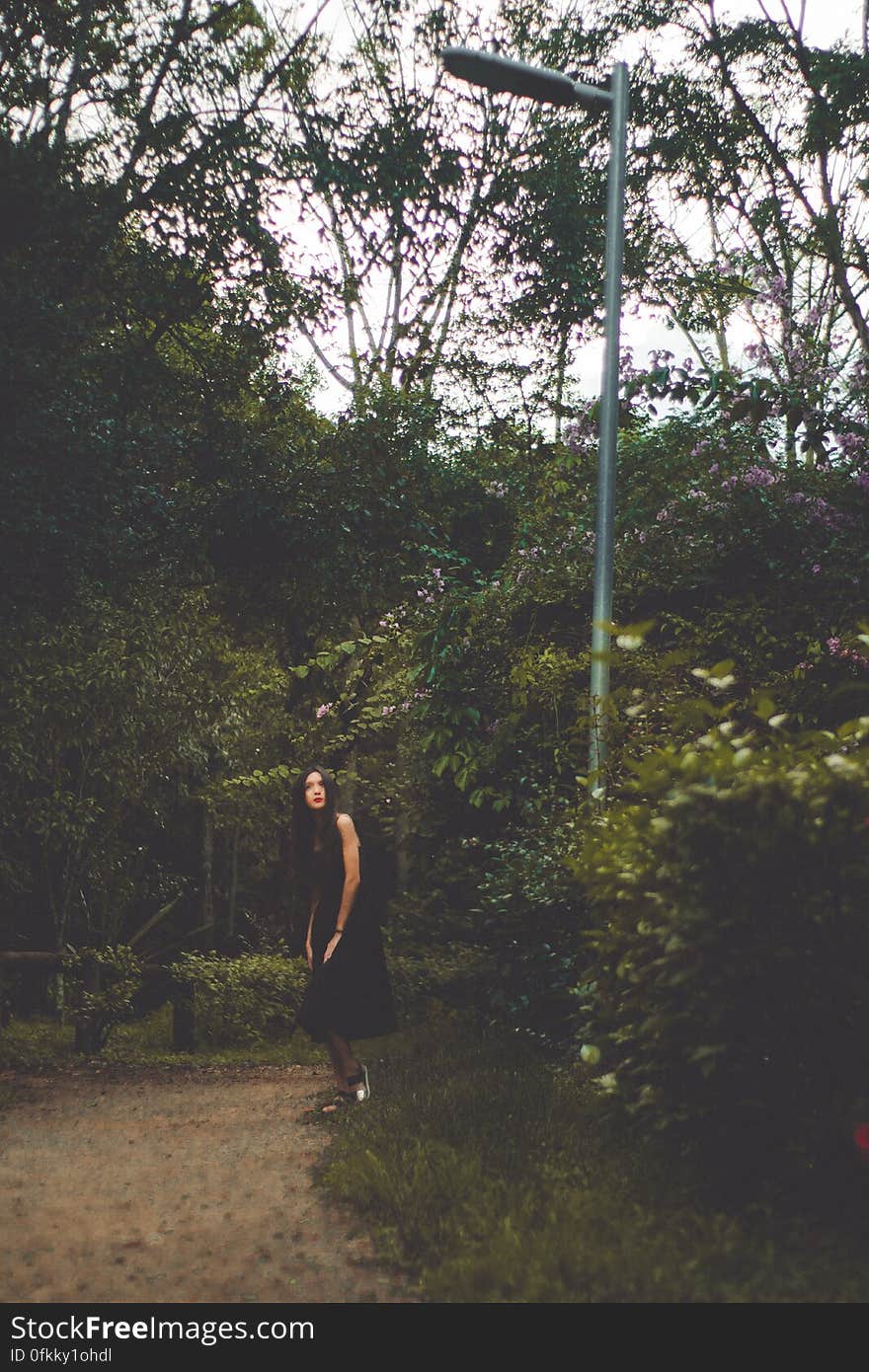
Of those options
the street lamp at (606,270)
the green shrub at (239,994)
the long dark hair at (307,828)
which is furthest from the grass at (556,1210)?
the green shrub at (239,994)

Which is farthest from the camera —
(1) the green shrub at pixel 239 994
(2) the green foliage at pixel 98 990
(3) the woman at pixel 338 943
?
(1) the green shrub at pixel 239 994

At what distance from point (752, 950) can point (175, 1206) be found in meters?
3.02

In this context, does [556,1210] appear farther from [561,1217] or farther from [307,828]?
[307,828]

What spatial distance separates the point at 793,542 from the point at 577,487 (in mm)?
2476

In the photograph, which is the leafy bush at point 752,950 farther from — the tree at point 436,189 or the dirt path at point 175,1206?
the tree at point 436,189

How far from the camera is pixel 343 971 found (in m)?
7.25

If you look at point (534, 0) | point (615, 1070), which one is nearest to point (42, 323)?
point (615, 1070)

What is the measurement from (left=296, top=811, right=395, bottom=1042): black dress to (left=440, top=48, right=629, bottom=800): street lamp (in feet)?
5.88

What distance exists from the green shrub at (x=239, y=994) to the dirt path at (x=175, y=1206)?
3.54 metres

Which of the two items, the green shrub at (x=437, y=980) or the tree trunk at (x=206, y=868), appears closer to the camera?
the green shrub at (x=437, y=980)

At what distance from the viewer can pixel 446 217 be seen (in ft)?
37.6

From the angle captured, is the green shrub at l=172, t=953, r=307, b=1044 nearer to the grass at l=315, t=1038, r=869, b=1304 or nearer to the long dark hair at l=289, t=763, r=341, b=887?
the long dark hair at l=289, t=763, r=341, b=887

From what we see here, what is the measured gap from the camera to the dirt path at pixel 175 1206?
418cm

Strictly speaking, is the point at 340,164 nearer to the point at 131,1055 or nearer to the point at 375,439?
the point at 375,439
